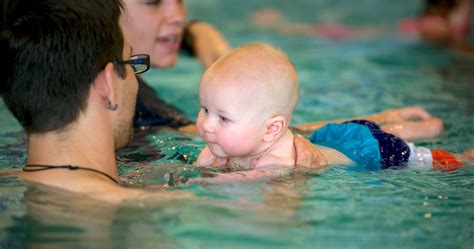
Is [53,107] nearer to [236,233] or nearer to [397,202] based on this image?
[236,233]

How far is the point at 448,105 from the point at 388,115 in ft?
3.77

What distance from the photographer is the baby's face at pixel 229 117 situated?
288cm

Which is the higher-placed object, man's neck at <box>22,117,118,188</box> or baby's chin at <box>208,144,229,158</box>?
man's neck at <box>22,117,118,188</box>

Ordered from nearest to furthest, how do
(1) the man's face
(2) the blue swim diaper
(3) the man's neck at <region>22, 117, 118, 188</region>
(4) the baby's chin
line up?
(3) the man's neck at <region>22, 117, 118, 188</region>
(1) the man's face
(4) the baby's chin
(2) the blue swim diaper

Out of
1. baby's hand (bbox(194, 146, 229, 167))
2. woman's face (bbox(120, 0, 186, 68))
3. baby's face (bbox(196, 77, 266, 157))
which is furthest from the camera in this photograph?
woman's face (bbox(120, 0, 186, 68))

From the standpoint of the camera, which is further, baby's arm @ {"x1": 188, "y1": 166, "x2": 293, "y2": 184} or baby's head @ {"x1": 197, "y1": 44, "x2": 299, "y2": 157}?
baby's head @ {"x1": 197, "y1": 44, "x2": 299, "y2": 157}

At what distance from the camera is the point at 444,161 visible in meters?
3.38

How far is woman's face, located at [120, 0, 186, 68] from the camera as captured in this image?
415 cm

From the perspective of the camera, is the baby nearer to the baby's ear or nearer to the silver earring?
the baby's ear

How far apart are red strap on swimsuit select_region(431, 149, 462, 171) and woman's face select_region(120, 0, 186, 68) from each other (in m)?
1.77

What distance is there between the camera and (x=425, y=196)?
9.18 feet

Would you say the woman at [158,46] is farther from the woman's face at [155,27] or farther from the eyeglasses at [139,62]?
the eyeglasses at [139,62]

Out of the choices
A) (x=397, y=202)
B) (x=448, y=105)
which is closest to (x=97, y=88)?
(x=397, y=202)

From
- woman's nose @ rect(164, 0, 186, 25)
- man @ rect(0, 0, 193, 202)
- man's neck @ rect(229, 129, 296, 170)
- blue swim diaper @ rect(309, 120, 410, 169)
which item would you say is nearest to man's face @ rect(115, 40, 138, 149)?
man @ rect(0, 0, 193, 202)
